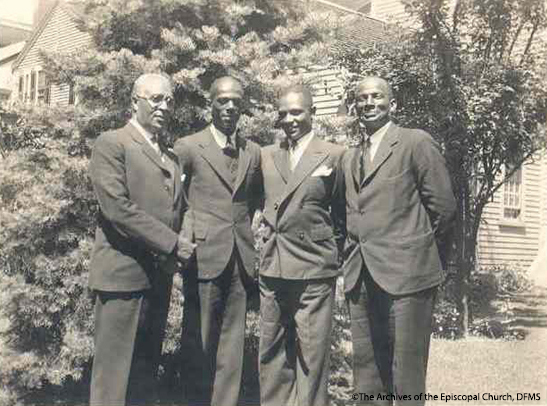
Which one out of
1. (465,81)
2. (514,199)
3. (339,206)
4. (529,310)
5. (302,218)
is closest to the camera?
(302,218)

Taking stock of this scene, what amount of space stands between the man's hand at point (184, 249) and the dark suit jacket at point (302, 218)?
59cm

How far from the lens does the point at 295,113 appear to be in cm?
436

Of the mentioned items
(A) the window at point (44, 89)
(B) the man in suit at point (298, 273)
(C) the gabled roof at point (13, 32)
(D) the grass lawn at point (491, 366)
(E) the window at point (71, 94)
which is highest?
(C) the gabled roof at point (13, 32)

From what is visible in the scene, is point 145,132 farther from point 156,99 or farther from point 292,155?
point 292,155

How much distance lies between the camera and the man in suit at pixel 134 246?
153 inches

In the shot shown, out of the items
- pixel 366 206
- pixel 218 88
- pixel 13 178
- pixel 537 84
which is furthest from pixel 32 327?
pixel 537 84

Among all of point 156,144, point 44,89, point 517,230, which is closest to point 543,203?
point 517,230

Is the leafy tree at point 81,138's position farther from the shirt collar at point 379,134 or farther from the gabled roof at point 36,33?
the gabled roof at point 36,33

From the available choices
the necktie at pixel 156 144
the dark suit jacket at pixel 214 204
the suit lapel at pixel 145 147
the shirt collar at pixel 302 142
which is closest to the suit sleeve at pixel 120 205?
the suit lapel at pixel 145 147

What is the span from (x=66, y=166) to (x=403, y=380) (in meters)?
3.66

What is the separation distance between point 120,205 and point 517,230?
49.7ft

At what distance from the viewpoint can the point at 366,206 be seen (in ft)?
13.6

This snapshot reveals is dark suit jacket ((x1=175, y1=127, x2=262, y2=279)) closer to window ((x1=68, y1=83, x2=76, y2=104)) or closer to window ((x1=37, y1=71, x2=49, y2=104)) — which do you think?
window ((x1=68, y1=83, x2=76, y2=104))

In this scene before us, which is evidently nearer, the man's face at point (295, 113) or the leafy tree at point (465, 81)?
the man's face at point (295, 113)
